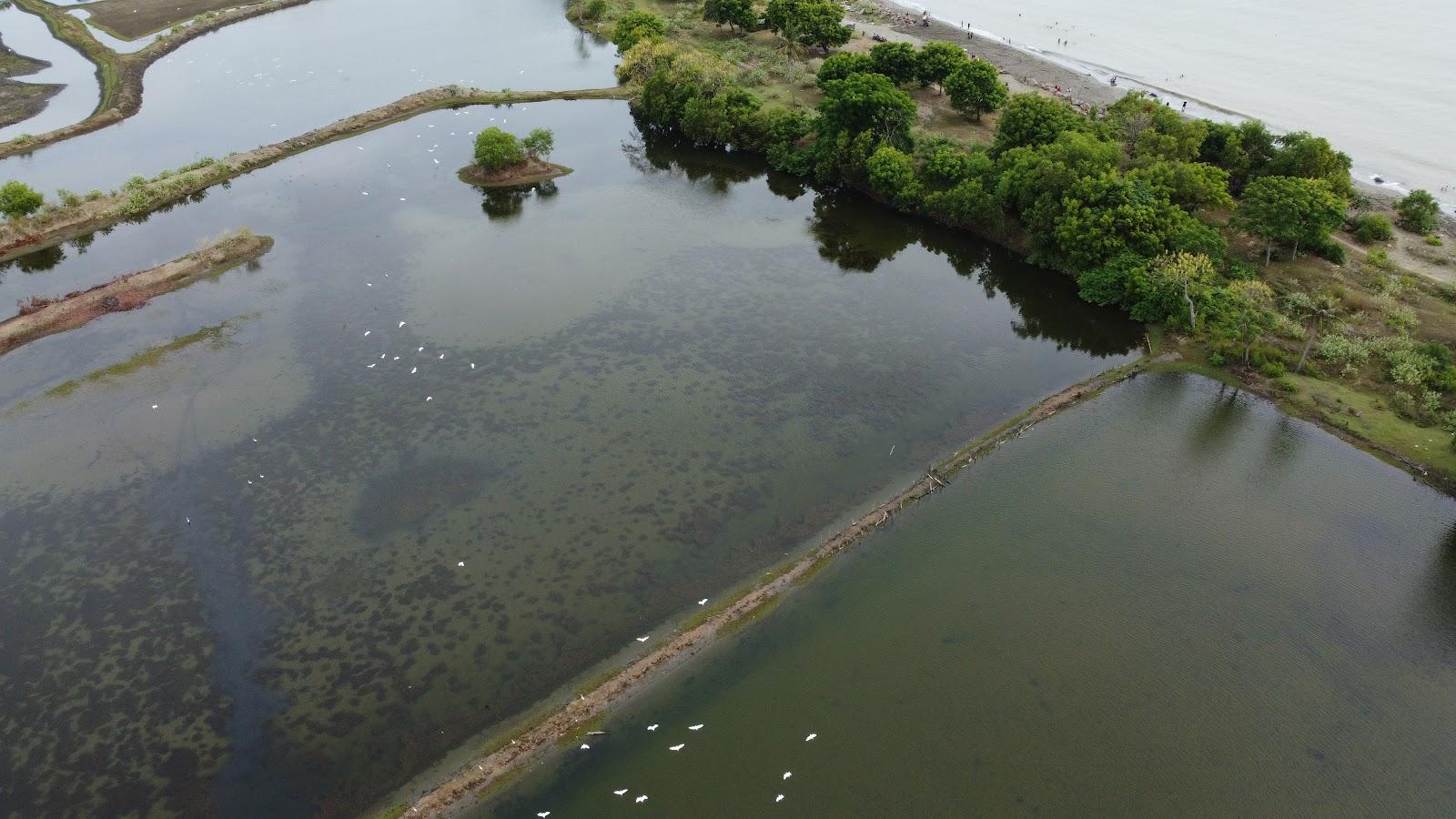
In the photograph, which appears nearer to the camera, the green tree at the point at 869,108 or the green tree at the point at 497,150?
the green tree at the point at 869,108

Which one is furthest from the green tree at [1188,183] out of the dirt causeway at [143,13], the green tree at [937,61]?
the dirt causeway at [143,13]

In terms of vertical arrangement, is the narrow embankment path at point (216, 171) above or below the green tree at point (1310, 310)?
below

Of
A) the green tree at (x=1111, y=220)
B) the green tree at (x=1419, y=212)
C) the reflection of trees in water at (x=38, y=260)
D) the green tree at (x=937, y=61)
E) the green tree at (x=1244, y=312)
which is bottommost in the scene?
the reflection of trees in water at (x=38, y=260)

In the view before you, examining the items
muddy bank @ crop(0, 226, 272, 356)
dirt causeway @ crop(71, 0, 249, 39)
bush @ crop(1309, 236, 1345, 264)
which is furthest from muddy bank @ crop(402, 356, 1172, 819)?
dirt causeway @ crop(71, 0, 249, 39)

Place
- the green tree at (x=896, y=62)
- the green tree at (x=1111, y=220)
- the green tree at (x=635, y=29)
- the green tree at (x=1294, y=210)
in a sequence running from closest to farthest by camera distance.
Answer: the green tree at (x=1294, y=210) → the green tree at (x=1111, y=220) → the green tree at (x=896, y=62) → the green tree at (x=635, y=29)

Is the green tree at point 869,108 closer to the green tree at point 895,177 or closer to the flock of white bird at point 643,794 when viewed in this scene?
the green tree at point 895,177

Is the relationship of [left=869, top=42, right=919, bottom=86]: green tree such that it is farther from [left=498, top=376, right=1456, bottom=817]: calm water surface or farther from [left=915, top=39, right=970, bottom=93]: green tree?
Answer: [left=498, top=376, right=1456, bottom=817]: calm water surface

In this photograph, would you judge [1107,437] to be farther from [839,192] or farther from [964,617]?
[839,192]

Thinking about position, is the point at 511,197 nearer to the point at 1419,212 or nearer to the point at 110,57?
the point at 1419,212
